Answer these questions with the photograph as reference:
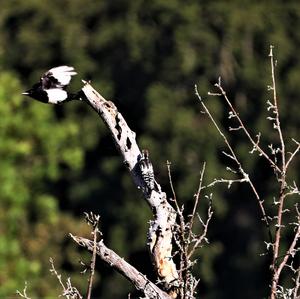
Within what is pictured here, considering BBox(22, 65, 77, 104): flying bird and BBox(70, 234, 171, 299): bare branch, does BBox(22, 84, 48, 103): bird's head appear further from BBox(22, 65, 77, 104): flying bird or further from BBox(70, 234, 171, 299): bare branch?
BBox(70, 234, 171, 299): bare branch

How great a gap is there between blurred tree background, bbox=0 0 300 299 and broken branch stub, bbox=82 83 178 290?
30.4 meters

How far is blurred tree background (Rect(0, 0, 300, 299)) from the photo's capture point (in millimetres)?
39156

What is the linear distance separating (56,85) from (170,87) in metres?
36.5

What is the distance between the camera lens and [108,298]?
3847cm

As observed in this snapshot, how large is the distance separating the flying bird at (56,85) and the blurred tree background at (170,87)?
29.9m

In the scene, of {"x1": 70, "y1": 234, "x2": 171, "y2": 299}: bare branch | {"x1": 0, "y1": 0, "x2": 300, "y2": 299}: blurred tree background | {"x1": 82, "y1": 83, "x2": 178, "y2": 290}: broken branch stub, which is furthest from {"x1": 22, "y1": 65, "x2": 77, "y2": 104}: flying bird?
{"x1": 0, "y1": 0, "x2": 300, "y2": 299}: blurred tree background

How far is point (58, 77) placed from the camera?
5824 mm

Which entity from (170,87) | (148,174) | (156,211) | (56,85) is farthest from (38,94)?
(170,87)

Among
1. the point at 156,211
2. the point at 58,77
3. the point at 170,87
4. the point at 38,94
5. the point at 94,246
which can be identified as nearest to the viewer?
the point at 94,246

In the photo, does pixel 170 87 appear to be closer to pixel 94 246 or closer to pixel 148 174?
pixel 148 174

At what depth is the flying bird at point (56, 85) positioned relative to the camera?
577 centimetres

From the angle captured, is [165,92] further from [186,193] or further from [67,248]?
[67,248]

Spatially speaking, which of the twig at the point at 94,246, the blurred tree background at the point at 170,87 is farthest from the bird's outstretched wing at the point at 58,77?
the blurred tree background at the point at 170,87

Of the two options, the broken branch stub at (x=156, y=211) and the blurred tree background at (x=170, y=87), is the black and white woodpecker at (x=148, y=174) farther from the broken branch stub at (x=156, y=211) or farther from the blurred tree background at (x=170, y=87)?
the blurred tree background at (x=170, y=87)
